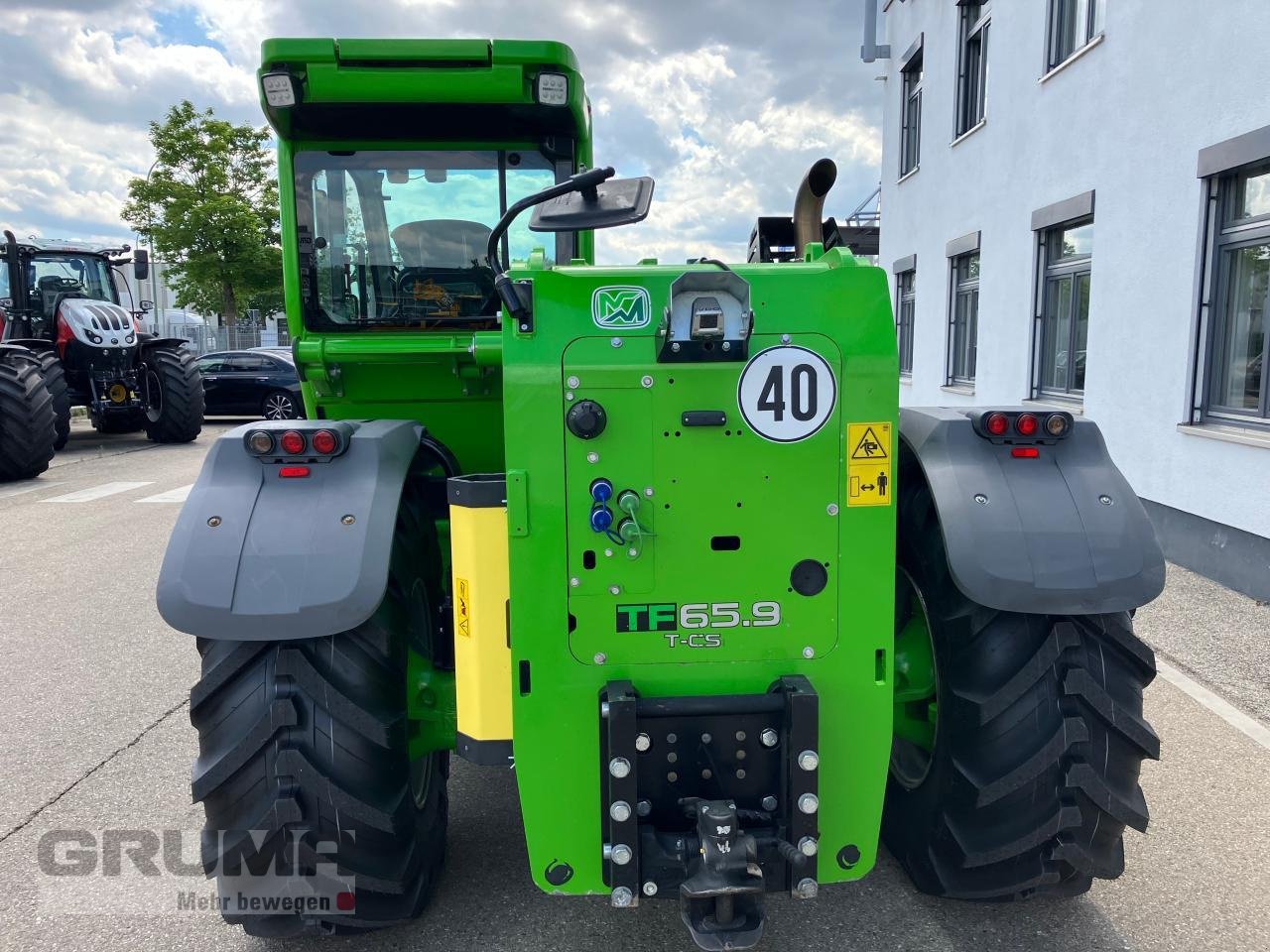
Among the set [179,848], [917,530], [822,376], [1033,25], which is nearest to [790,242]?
[917,530]

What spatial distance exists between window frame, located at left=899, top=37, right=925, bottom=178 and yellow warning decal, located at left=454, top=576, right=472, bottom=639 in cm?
1448

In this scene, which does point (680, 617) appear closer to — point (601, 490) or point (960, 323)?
point (601, 490)

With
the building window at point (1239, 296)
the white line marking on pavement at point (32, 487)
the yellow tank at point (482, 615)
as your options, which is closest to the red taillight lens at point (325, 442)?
the yellow tank at point (482, 615)

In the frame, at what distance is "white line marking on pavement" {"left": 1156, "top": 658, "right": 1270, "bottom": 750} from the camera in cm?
410

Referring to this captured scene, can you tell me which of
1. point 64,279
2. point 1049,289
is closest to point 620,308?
point 1049,289

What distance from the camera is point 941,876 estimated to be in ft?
8.77

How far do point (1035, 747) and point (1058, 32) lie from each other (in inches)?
374

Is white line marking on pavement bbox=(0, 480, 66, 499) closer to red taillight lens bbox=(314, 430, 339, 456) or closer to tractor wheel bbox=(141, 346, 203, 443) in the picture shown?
tractor wheel bbox=(141, 346, 203, 443)

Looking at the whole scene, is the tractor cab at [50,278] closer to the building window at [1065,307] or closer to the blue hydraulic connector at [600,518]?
the building window at [1065,307]

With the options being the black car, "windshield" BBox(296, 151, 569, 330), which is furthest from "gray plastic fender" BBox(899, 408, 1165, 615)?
the black car

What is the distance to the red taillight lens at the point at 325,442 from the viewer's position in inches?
101

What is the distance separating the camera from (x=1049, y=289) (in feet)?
32.8

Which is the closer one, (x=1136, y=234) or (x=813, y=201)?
(x=813, y=201)

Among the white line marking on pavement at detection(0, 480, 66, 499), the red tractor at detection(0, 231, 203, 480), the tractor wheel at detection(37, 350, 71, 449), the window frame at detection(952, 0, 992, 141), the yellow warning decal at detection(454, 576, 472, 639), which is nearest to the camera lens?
the yellow warning decal at detection(454, 576, 472, 639)
